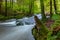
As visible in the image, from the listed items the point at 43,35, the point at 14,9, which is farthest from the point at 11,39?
the point at 14,9

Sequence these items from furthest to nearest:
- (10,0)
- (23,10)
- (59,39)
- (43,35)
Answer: (23,10) → (10,0) → (43,35) → (59,39)

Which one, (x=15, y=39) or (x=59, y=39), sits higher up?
(x=59, y=39)

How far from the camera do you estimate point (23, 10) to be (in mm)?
47219

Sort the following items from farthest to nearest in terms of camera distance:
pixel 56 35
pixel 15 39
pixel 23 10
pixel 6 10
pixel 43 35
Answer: pixel 23 10 < pixel 6 10 < pixel 15 39 < pixel 43 35 < pixel 56 35

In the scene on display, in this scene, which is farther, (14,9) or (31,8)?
(31,8)

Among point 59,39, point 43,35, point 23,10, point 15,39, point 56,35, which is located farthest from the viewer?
point 23,10

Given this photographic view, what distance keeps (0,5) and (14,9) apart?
460 cm

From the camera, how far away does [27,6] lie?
2023 inches

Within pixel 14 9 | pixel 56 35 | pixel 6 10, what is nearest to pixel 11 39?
pixel 56 35

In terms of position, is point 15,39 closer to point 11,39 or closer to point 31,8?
point 11,39

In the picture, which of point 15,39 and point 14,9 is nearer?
point 15,39

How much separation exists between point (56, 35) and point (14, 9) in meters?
37.0

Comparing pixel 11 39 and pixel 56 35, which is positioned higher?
pixel 56 35

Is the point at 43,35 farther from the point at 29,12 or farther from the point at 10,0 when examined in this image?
the point at 29,12
